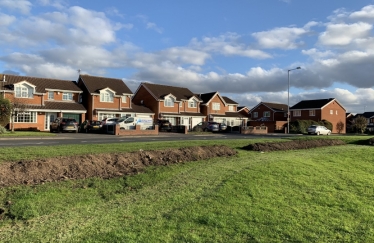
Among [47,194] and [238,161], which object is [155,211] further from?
[238,161]

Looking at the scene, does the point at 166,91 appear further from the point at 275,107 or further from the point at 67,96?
the point at 275,107

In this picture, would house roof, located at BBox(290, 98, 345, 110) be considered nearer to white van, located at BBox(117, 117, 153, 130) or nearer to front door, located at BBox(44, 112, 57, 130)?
white van, located at BBox(117, 117, 153, 130)

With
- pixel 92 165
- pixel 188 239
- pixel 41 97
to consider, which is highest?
pixel 41 97

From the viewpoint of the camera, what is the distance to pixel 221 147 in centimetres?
1351

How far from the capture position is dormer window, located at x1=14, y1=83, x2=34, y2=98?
39206 mm

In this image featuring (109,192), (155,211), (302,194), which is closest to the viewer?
(155,211)

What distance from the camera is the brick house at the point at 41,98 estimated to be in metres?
38.6

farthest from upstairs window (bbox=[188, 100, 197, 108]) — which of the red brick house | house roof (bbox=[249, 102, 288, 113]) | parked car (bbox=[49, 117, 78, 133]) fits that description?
parked car (bbox=[49, 117, 78, 133])

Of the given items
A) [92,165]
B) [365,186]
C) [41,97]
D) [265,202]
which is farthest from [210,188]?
[41,97]

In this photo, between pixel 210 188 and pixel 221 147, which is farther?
pixel 221 147

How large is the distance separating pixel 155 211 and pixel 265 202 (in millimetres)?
2493

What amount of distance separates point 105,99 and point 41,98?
28.3 feet

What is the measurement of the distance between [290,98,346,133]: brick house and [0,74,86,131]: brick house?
1835 inches

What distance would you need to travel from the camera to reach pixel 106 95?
46625 millimetres
